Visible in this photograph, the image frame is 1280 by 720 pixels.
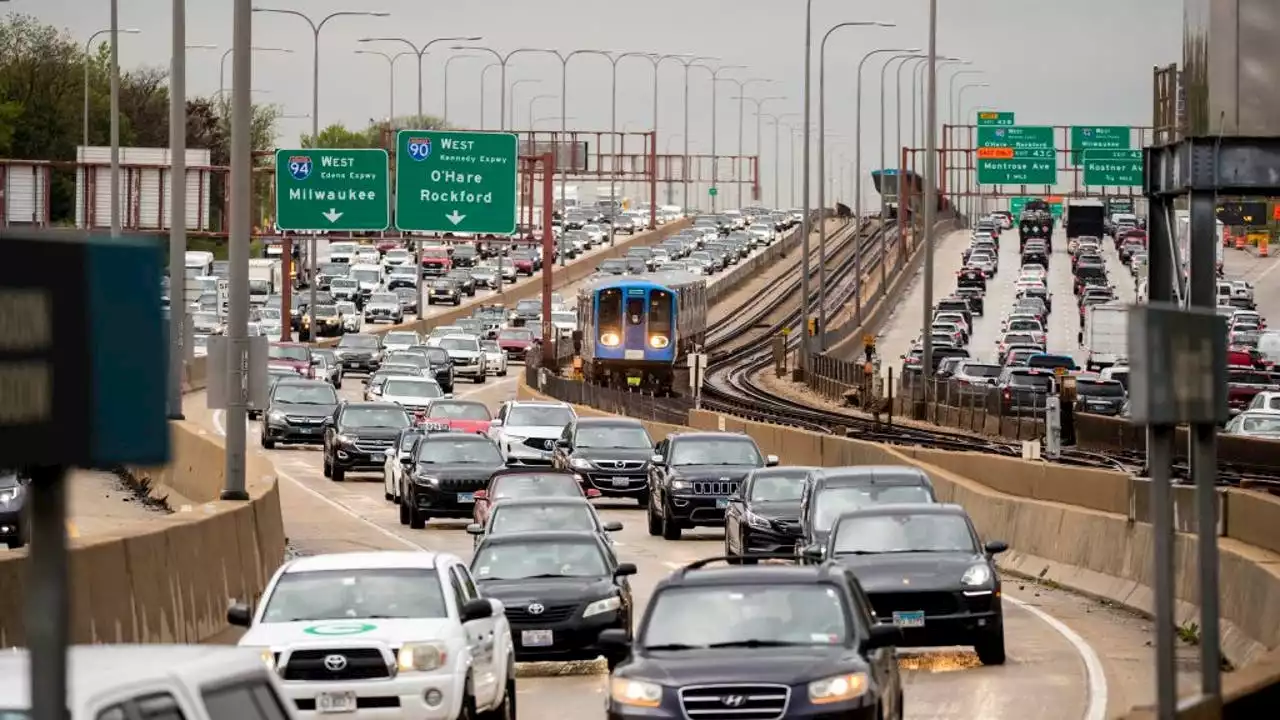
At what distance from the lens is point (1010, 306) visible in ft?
395

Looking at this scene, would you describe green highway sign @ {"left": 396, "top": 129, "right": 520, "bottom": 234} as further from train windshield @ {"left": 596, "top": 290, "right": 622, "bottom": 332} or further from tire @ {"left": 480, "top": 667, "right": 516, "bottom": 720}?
tire @ {"left": 480, "top": 667, "right": 516, "bottom": 720}

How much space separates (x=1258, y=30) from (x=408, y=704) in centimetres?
1802

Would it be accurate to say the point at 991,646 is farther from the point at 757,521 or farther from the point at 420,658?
the point at 757,521

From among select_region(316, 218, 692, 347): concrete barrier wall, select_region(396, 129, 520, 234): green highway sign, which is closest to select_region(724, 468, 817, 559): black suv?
select_region(396, 129, 520, 234): green highway sign

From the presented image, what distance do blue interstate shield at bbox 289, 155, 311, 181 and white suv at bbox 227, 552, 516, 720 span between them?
54.3 meters

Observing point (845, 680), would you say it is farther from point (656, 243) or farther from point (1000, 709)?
point (656, 243)

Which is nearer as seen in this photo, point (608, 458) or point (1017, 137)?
point (608, 458)

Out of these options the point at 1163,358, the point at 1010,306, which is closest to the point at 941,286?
the point at 1010,306

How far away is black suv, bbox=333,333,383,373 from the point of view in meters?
87.5

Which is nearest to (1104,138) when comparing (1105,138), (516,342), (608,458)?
(1105,138)

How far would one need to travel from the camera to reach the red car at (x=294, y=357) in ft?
242

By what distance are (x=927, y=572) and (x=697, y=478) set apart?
1566 cm

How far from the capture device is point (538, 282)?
139 meters

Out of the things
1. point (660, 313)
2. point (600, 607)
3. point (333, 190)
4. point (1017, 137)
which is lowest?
point (600, 607)
